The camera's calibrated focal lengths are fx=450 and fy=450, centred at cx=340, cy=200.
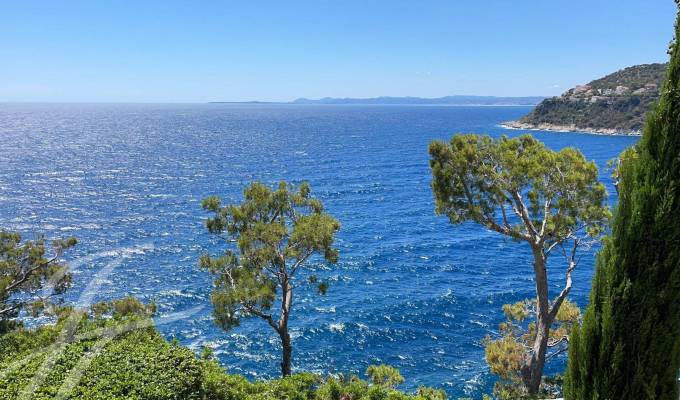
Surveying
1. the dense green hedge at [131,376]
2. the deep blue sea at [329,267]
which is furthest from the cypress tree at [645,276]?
the deep blue sea at [329,267]

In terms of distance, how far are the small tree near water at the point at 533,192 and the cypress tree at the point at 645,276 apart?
32.2 ft

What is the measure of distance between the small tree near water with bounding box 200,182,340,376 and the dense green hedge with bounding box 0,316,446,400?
427 centimetres

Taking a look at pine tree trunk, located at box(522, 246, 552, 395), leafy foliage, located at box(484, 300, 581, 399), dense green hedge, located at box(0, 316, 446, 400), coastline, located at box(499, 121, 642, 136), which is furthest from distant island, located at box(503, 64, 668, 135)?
dense green hedge, located at box(0, 316, 446, 400)

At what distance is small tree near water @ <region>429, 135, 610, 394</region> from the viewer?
17.8 metres

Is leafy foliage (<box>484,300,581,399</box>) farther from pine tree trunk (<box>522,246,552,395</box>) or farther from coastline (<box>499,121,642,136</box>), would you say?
coastline (<box>499,121,642,136</box>)

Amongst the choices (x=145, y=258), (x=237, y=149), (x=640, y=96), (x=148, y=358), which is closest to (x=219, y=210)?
(x=148, y=358)

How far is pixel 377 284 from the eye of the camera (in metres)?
40.7

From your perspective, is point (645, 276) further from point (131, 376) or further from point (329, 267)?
point (329, 267)

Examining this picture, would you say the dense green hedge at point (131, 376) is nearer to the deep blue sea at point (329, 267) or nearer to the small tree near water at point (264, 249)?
the small tree near water at point (264, 249)

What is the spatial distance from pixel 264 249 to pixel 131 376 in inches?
321

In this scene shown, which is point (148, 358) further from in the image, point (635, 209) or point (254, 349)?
point (254, 349)

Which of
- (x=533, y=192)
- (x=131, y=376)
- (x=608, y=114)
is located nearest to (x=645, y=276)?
(x=533, y=192)

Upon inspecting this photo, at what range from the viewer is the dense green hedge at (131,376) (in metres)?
11.5

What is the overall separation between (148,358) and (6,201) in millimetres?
63773
